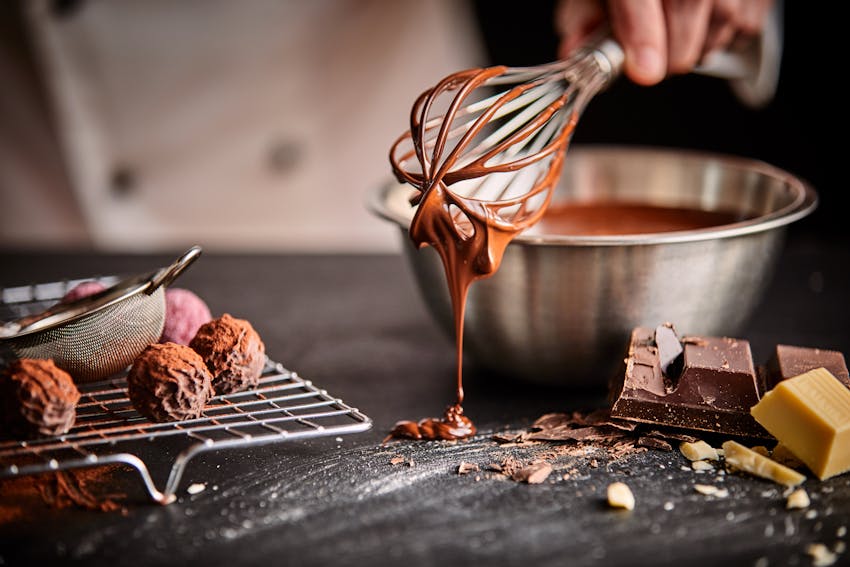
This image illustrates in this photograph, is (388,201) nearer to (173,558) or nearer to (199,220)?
(173,558)

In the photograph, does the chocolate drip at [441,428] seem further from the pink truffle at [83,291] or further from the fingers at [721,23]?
the fingers at [721,23]

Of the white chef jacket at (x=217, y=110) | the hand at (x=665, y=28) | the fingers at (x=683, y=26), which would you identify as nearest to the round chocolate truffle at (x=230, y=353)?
the hand at (x=665, y=28)

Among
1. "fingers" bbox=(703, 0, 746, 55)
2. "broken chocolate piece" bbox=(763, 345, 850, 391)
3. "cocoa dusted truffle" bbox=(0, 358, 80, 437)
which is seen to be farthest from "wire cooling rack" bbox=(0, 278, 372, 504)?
"fingers" bbox=(703, 0, 746, 55)

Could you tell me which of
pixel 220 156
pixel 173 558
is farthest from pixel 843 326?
pixel 220 156

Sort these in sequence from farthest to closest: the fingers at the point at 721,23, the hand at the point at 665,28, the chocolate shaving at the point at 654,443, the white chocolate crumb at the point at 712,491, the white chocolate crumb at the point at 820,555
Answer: the fingers at the point at 721,23 < the hand at the point at 665,28 < the chocolate shaving at the point at 654,443 < the white chocolate crumb at the point at 712,491 < the white chocolate crumb at the point at 820,555

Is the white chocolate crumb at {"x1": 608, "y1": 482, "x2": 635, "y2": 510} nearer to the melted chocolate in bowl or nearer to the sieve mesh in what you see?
the melted chocolate in bowl

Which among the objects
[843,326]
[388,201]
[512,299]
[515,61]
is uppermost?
[515,61]

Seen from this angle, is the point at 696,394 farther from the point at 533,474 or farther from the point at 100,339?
the point at 100,339
